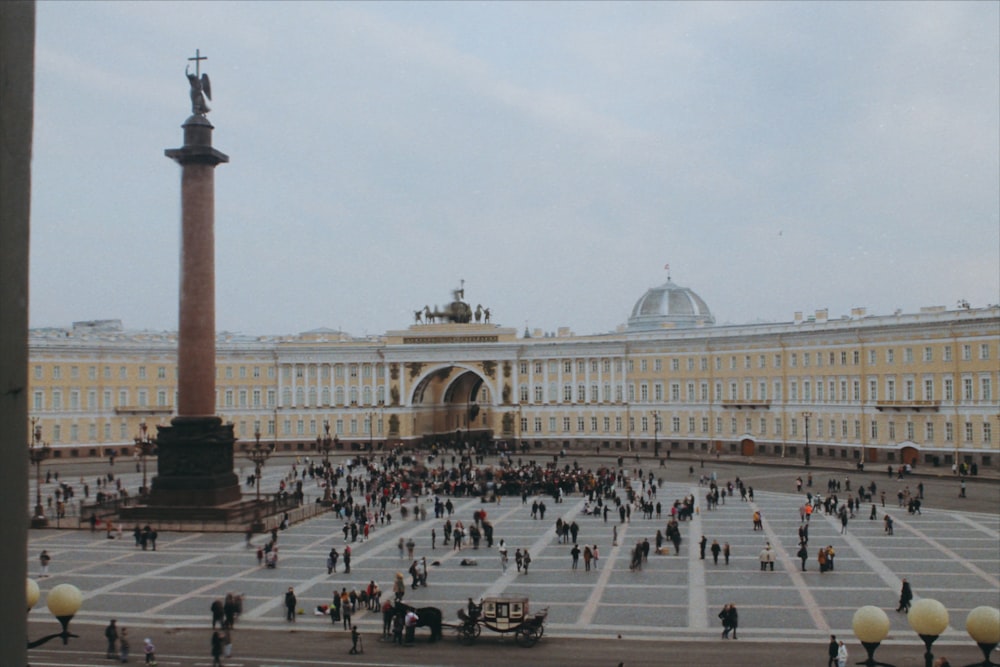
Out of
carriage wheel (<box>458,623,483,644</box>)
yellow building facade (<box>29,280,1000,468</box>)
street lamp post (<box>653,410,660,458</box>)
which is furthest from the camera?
street lamp post (<box>653,410,660,458</box>)

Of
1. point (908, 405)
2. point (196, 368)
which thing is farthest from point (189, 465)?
point (908, 405)

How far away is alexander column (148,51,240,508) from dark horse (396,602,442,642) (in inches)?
746

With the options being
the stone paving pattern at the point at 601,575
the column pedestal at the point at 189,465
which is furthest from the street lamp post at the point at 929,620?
the column pedestal at the point at 189,465

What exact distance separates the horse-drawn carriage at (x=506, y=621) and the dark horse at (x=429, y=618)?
48 cm

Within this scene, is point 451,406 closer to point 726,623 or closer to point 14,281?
point 726,623

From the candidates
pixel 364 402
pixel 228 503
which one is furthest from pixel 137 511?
pixel 364 402

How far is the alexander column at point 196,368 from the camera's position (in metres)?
38.2

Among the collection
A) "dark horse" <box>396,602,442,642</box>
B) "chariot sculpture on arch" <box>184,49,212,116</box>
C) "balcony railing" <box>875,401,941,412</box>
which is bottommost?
"dark horse" <box>396,602,442,642</box>

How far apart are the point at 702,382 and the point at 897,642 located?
189ft

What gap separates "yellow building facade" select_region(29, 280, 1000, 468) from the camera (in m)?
59.9

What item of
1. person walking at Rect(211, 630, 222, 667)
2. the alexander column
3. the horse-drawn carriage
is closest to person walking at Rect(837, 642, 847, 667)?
the horse-drawn carriage

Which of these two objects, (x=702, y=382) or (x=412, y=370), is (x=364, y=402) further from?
(x=702, y=382)

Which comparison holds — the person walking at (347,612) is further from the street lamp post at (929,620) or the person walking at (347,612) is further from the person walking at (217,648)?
the street lamp post at (929,620)

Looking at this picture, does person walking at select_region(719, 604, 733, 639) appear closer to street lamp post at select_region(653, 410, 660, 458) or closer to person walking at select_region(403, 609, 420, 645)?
person walking at select_region(403, 609, 420, 645)
